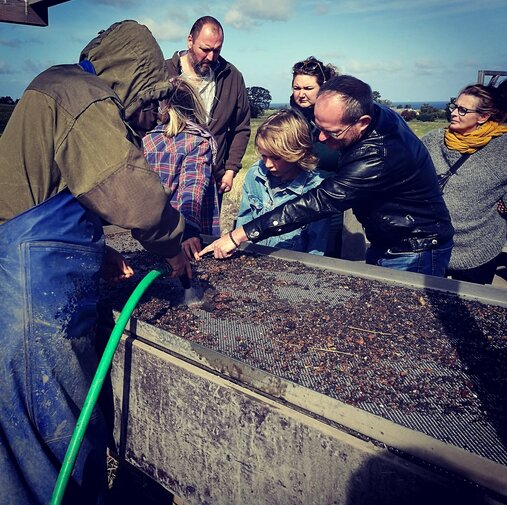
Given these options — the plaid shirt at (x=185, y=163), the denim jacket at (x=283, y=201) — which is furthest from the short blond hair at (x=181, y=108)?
the denim jacket at (x=283, y=201)

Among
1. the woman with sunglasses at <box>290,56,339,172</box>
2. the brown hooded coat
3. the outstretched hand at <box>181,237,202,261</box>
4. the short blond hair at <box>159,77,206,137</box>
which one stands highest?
the woman with sunglasses at <box>290,56,339,172</box>

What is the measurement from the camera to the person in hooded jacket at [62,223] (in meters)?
1.63

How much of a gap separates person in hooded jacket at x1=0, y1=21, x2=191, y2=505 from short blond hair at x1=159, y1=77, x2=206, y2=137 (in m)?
1.05

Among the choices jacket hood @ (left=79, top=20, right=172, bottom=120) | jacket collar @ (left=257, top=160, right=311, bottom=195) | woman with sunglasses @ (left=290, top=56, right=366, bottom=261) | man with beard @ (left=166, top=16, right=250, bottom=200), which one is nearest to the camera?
jacket hood @ (left=79, top=20, right=172, bottom=120)

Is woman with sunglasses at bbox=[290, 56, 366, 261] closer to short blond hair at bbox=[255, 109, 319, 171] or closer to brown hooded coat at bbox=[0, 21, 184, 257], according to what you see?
short blond hair at bbox=[255, 109, 319, 171]

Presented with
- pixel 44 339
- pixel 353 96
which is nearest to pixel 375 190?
pixel 353 96

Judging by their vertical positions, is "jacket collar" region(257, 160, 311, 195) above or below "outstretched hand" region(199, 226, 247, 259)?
above

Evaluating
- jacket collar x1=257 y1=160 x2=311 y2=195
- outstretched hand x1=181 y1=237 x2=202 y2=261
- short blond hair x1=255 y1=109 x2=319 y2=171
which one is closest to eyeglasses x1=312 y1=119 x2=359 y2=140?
short blond hair x1=255 y1=109 x2=319 y2=171

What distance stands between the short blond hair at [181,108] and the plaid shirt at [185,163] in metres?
0.07

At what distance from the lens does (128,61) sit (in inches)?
72.2

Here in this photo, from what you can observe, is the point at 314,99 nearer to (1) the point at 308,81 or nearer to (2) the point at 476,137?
(1) the point at 308,81

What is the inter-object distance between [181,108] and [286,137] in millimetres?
735

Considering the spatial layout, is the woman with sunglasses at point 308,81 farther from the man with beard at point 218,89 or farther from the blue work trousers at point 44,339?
the blue work trousers at point 44,339

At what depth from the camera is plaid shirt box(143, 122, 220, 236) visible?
311 cm
